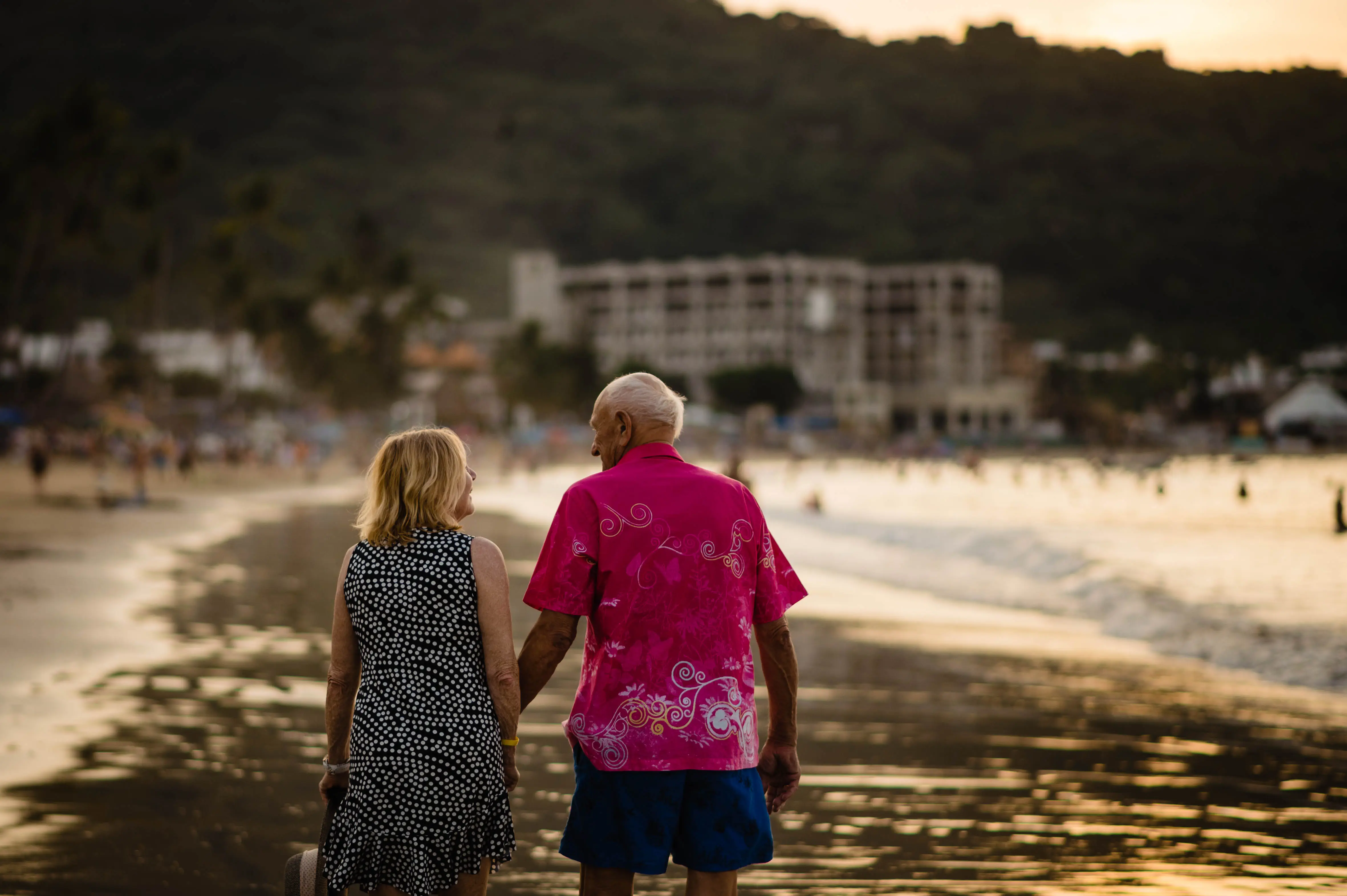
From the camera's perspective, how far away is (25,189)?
6881 cm

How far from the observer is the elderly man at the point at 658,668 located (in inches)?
118

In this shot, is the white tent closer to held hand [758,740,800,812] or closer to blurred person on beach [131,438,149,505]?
blurred person on beach [131,438,149,505]

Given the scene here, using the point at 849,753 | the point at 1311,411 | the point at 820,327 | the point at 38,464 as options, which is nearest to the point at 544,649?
Result: the point at 849,753

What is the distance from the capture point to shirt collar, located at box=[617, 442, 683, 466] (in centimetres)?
315

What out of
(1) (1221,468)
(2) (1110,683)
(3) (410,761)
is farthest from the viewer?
(1) (1221,468)

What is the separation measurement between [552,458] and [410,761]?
8555 cm

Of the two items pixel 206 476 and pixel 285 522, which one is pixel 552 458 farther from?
pixel 285 522

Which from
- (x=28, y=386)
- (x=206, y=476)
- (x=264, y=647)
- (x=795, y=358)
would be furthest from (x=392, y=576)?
(x=795, y=358)

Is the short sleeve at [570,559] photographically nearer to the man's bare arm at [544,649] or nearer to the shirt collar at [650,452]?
the man's bare arm at [544,649]

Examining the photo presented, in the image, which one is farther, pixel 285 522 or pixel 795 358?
pixel 795 358

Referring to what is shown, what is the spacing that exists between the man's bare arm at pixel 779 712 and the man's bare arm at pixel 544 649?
0.45 metres

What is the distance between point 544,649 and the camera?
122 inches

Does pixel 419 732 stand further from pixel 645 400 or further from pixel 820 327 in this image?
pixel 820 327

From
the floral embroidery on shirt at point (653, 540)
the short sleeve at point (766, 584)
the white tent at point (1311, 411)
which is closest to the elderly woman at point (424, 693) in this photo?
the floral embroidery on shirt at point (653, 540)
